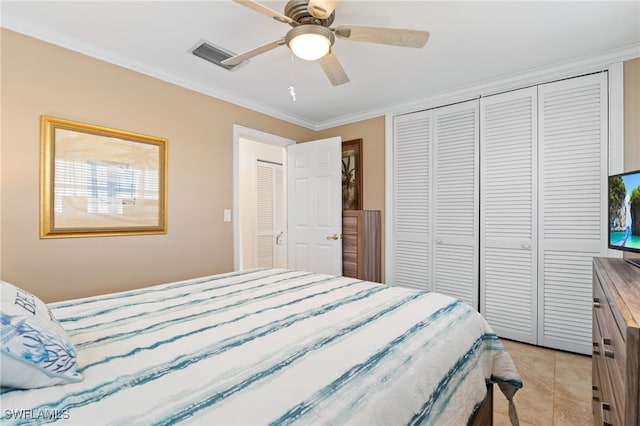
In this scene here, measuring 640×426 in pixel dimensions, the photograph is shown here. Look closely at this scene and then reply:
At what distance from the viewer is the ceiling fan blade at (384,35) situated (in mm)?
1623

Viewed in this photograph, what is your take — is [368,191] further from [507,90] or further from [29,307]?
[29,307]

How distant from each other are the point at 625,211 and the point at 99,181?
347 cm

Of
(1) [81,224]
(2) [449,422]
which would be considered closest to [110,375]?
(2) [449,422]

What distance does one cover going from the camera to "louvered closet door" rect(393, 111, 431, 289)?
3.43 meters

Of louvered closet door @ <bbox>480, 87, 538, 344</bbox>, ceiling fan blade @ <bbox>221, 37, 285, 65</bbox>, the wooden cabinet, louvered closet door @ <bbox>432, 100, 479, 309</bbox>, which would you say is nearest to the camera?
ceiling fan blade @ <bbox>221, 37, 285, 65</bbox>

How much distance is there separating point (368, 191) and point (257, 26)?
7.41ft

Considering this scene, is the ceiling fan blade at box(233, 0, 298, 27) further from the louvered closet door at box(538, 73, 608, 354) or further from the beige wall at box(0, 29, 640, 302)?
the louvered closet door at box(538, 73, 608, 354)

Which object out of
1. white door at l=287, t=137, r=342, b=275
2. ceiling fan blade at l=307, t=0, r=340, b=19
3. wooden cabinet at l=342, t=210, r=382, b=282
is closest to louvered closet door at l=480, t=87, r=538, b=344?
wooden cabinet at l=342, t=210, r=382, b=282

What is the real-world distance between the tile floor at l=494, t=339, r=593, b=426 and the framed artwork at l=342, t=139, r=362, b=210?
2211 mm

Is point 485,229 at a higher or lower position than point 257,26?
lower

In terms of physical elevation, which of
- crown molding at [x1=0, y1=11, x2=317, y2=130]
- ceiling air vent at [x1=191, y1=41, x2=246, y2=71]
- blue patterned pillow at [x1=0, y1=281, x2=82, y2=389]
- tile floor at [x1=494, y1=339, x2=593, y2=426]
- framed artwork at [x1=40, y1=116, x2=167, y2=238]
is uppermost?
ceiling air vent at [x1=191, y1=41, x2=246, y2=71]

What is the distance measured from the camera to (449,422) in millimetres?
1086

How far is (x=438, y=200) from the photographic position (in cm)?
334

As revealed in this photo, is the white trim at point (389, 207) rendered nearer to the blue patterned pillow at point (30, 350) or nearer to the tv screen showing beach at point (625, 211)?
the tv screen showing beach at point (625, 211)
